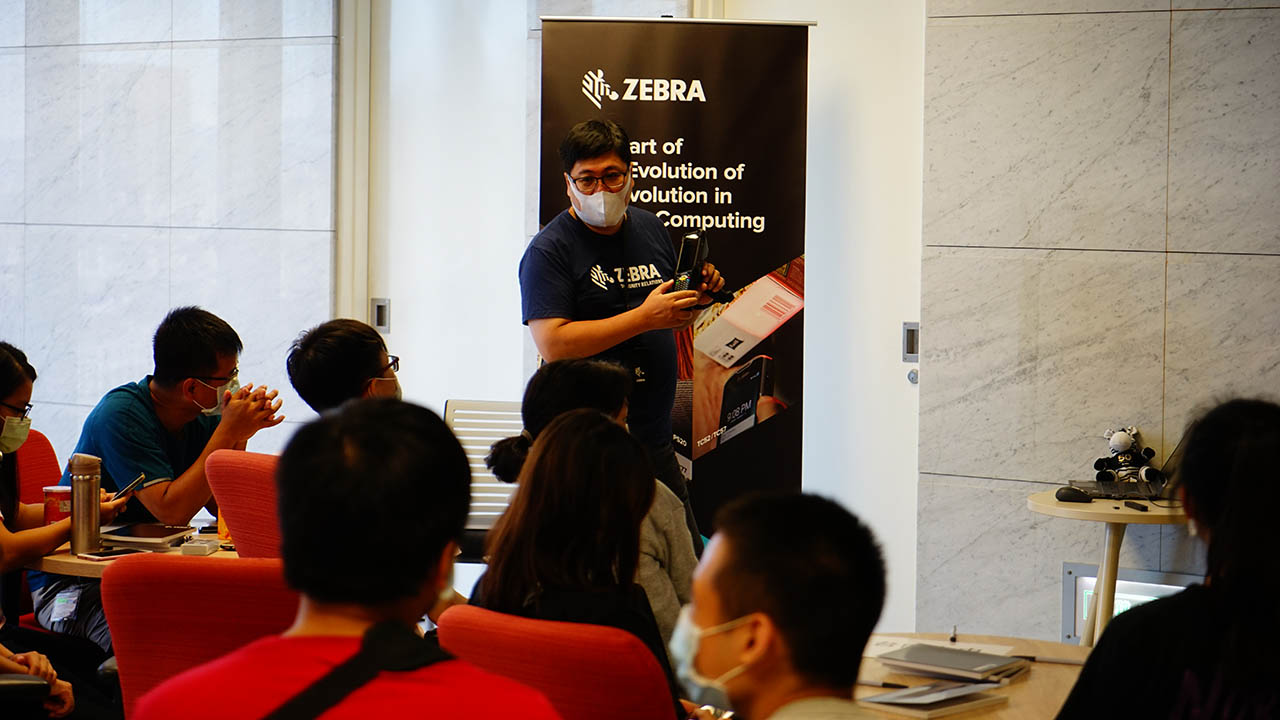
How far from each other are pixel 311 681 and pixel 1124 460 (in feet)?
13.0

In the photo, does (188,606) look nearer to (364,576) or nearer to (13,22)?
(364,576)

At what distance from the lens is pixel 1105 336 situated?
459 centimetres

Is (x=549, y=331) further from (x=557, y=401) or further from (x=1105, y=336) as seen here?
(x=1105, y=336)

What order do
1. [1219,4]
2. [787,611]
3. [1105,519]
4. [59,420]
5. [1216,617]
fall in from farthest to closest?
[59,420] → [1219,4] → [1105,519] → [1216,617] → [787,611]

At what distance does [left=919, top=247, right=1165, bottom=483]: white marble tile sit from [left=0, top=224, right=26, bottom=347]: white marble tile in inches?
174

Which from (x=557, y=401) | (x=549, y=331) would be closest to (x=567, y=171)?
(x=549, y=331)

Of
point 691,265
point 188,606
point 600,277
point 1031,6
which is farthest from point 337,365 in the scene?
point 1031,6

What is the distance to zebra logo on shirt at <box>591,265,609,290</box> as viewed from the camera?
11.8 ft

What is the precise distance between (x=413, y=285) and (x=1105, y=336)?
3050 mm

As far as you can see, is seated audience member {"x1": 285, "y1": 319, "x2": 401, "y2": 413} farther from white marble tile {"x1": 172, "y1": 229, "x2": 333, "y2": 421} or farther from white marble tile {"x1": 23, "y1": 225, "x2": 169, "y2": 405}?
white marble tile {"x1": 23, "y1": 225, "x2": 169, "y2": 405}

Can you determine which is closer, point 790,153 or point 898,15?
point 790,153

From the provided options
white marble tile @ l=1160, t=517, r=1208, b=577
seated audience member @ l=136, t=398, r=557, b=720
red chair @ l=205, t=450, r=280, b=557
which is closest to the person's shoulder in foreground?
seated audience member @ l=136, t=398, r=557, b=720

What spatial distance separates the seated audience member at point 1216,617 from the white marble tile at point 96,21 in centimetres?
546

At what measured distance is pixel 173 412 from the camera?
134 inches
